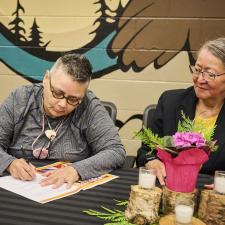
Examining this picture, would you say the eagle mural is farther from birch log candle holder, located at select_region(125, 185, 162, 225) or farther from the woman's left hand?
birch log candle holder, located at select_region(125, 185, 162, 225)

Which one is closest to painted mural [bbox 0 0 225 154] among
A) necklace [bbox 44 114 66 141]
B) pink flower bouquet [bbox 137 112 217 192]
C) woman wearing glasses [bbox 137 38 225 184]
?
woman wearing glasses [bbox 137 38 225 184]

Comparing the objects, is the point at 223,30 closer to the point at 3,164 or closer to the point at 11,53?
the point at 11,53

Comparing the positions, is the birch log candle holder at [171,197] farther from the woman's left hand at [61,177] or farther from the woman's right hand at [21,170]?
the woman's right hand at [21,170]

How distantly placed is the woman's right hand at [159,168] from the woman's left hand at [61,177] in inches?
15.0

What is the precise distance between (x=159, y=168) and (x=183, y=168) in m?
0.51

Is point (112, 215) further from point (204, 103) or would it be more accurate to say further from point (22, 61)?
point (22, 61)

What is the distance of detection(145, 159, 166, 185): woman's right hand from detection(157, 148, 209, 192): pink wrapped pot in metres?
0.35

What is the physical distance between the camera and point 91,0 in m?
3.15

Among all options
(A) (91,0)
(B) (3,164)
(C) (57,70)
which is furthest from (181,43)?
(B) (3,164)

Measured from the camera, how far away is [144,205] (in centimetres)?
125

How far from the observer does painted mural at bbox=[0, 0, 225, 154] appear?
3025mm

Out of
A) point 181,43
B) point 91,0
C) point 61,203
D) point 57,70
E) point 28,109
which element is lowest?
point 61,203

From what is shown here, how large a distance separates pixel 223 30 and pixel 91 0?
3.74ft

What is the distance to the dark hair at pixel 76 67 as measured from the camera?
1896 mm
